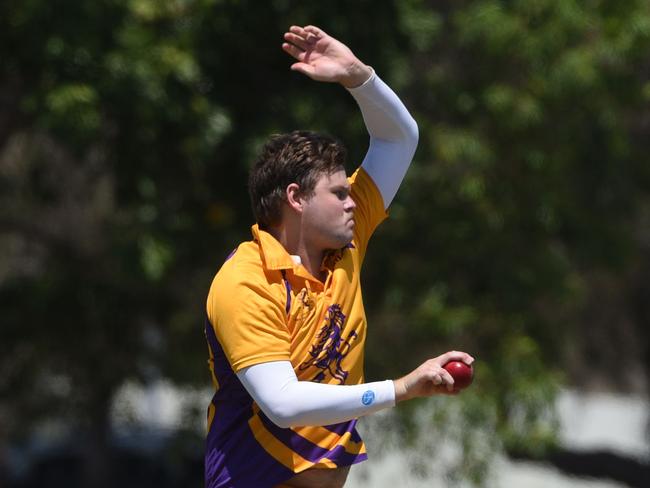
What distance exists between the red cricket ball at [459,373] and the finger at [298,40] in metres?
0.95

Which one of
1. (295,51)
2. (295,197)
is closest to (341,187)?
(295,197)

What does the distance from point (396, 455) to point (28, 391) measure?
10.3 ft

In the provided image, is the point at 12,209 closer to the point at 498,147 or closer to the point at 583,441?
the point at 498,147

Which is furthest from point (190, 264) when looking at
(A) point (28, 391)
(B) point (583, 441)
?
(B) point (583, 441)

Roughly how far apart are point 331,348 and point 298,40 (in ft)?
A: 2.65

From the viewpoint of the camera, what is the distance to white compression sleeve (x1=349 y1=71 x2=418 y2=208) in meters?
3.29

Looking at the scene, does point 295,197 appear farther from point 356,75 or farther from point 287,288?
point 356,75

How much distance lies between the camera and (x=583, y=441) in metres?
16.2

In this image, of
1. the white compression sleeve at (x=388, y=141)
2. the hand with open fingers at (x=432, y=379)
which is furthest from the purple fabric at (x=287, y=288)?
the white compression sleeve at (x=388, y=141)

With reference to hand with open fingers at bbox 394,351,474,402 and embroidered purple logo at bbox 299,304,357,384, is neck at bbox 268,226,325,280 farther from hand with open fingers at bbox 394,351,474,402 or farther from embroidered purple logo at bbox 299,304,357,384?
hand with open fingers at bbox 394,351,474,402

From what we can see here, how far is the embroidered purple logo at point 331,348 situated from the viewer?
2982 millimetres

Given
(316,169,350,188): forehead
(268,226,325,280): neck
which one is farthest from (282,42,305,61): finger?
(268,226,325,280): neck

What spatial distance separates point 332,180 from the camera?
303 cm

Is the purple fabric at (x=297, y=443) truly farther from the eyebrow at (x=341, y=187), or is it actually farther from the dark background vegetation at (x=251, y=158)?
the dark background vegetation at (x=251, y=158)
